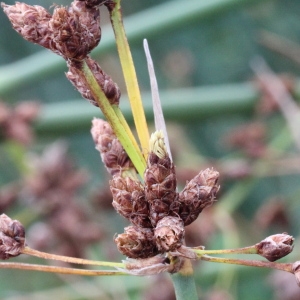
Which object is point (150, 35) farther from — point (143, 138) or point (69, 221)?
point (143, 138)

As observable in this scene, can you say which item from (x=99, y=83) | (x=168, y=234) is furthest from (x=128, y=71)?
(x=168, y=234)

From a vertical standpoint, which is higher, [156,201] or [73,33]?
[73,33]

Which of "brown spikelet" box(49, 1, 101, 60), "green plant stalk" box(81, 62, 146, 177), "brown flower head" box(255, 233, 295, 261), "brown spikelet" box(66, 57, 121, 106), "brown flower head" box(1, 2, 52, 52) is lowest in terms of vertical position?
"brown flower head" box(255, 233, 295, 261)

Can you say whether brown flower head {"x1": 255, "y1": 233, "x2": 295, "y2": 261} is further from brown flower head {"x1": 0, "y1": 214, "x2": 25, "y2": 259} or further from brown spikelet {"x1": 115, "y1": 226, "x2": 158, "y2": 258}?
A: brown flower head {"x1": 0, "y1": 214, "x2": 25, "y2": 259}

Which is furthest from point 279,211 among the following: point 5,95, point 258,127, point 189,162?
point 5,95

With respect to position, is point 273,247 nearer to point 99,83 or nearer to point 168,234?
point 168,234

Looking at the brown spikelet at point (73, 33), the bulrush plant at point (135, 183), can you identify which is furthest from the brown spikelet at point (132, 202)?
the brown spikelet at point (73, 33)

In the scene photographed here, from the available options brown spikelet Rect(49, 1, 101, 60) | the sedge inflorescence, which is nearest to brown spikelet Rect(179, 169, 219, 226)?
the sedge inflorescence

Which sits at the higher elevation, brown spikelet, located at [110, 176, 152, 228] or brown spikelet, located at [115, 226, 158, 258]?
brown spikelet, located at [110, 176, 152, 228]
